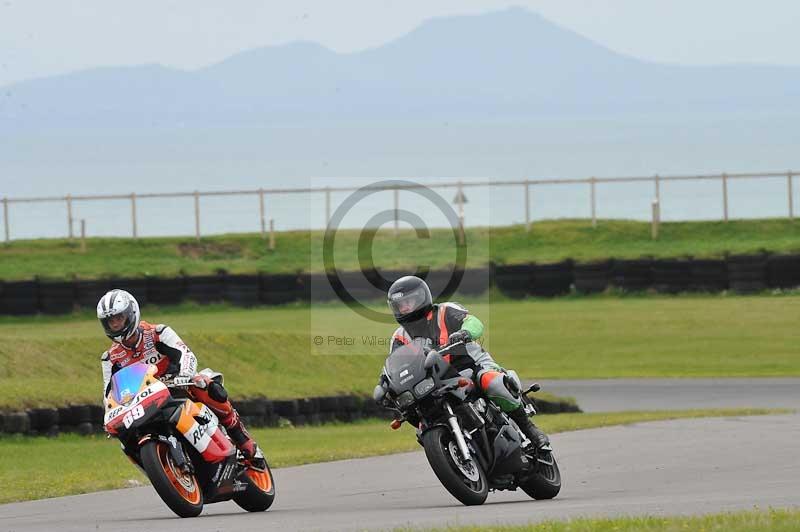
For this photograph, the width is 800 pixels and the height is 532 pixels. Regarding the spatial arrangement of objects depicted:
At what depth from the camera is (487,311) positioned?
119ft

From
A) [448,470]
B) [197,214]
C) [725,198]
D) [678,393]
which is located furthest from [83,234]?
[448,470]

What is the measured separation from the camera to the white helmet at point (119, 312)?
421 inches

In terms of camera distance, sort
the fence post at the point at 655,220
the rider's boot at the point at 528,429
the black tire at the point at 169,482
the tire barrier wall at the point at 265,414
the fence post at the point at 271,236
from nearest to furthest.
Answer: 1. the black tire at the point at 169,482
2. the rider's boot at the point at 528,429
3. the tire barrier wall at the point at 265,414
4. the fence post at the point at 655,220
5. the fence post at the point at 271,236

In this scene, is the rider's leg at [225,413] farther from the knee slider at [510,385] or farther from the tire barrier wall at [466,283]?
the tire barrier wall at [466,283]

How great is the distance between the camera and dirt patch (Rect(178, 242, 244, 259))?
4538cm

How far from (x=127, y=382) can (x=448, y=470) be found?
220cm

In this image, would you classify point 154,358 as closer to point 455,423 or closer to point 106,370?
point 106,370

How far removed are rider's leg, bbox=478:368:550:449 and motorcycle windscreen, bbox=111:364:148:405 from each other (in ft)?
7.53

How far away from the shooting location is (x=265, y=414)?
66.3 ft

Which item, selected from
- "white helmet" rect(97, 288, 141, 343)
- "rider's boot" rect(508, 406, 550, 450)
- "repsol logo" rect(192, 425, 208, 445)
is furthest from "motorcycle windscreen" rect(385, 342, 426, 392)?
"white helmet" rect(97, 288, 141, 343)

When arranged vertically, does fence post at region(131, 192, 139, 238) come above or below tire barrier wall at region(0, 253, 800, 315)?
above

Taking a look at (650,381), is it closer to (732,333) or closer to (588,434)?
(732,333)

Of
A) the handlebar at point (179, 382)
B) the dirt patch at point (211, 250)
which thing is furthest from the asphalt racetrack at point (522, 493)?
the dirt patch at point (211, 250)

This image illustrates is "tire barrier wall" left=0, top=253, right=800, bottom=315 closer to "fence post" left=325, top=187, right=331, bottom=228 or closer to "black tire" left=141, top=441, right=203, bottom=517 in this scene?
"fence post" left=325, top=187, right=331, bottom=228
